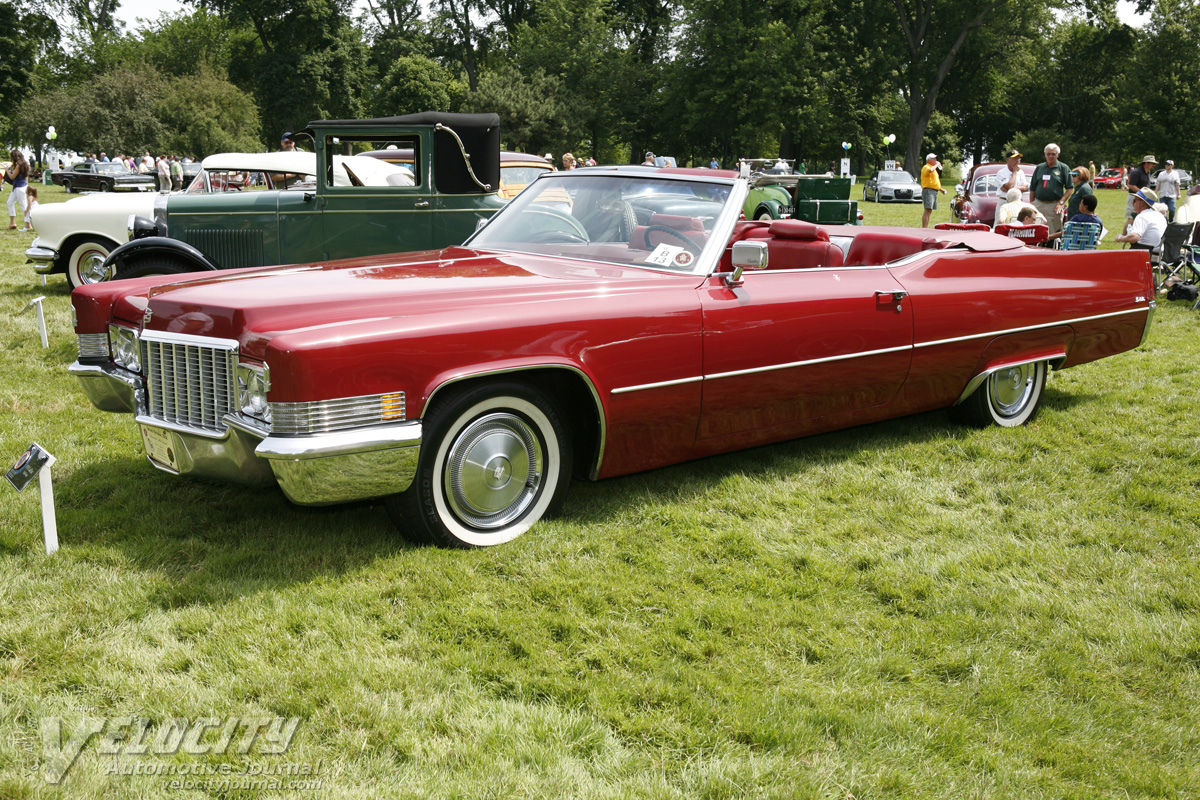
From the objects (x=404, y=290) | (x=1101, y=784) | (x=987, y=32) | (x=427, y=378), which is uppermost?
(x=987, y=32)

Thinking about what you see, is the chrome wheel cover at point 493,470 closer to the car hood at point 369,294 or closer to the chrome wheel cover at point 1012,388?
the car hood at point 369,294

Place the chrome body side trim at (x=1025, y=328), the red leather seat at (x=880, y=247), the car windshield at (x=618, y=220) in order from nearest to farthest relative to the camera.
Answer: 1. the car windshield at (x=618, y=220)
2. the chrome body side trim at (x=1025, y=328)
3. the red leather seat at (x=880, y=247)

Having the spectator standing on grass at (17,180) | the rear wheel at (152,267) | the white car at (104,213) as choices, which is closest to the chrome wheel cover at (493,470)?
the rear wheel at (152,267)

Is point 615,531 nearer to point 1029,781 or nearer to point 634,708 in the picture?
point 634,708

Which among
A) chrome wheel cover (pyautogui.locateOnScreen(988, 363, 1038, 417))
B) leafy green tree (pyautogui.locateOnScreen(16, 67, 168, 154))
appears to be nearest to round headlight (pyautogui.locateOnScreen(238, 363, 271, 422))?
chrome wheel cover (pyautogui.locateOnScreen(988, 363, 1038, 417))

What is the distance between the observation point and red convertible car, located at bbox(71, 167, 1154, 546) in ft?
10.7

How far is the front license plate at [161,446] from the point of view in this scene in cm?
356

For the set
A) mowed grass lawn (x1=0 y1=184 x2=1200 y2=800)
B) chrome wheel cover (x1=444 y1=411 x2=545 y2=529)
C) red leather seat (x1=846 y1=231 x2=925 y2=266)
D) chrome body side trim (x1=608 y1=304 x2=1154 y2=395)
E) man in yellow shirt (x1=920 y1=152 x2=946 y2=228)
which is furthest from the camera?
man in yellow shirt (x1=920 y1=152 x2=946 y2=228)

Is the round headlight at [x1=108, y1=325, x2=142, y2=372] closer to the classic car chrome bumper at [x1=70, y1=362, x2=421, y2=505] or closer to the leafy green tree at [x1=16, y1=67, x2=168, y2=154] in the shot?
the classic car chrome bumper at [x1=70, y1=362, x2=421, y2=505]

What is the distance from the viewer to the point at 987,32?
44.7 m

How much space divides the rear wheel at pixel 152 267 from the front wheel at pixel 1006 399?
592 centimetres

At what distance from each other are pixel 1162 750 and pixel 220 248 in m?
8.17

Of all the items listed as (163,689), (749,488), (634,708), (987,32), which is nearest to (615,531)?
(749,488)

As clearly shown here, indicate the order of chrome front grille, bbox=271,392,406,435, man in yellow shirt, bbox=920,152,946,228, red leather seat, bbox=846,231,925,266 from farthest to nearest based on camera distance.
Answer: man in yellow shirt, bbox=920,152,946,228, red leather seat, bbox=846,231,925,266, chrome front grille, bbox=271,392,406,435
